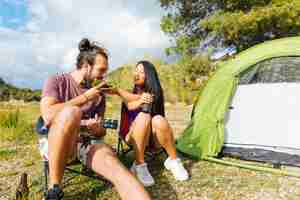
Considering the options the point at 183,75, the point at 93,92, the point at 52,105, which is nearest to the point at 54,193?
the point at 52,105

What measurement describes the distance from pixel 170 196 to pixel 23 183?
1.29 meters

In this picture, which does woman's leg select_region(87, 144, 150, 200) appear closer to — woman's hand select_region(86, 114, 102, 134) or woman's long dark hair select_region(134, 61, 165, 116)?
woman's hand select_region(86, 114, 102, 134)

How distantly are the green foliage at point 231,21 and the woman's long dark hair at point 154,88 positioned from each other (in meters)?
6.86

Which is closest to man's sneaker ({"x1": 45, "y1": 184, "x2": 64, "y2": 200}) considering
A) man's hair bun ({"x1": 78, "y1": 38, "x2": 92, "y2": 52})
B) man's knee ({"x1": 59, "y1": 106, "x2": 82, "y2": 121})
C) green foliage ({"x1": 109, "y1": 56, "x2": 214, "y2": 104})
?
man's knee ({"x1": 59, "y1": 106, "x2": 82, "y2": 121})

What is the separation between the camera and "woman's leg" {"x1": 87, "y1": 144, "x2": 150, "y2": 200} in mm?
2369

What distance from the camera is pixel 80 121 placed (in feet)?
8.92

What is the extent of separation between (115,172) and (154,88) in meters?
1.19

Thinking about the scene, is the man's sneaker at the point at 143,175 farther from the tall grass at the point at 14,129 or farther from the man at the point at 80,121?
the tall grass at the point at 14,129

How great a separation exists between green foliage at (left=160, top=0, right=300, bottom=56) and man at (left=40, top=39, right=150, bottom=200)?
298 inches

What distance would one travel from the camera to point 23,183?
3113mm

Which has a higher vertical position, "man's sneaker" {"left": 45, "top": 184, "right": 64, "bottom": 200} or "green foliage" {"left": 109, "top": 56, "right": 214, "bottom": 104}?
"green foliage" {"left": 109, "top": 56, "right": 214, "bottom": 104}

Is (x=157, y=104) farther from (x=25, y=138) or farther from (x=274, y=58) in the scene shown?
(x=25, y=138)

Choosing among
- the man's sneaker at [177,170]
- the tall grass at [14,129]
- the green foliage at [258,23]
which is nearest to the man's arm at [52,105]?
the man's sneaker at [177,170]

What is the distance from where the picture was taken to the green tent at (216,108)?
4328 millimetres
